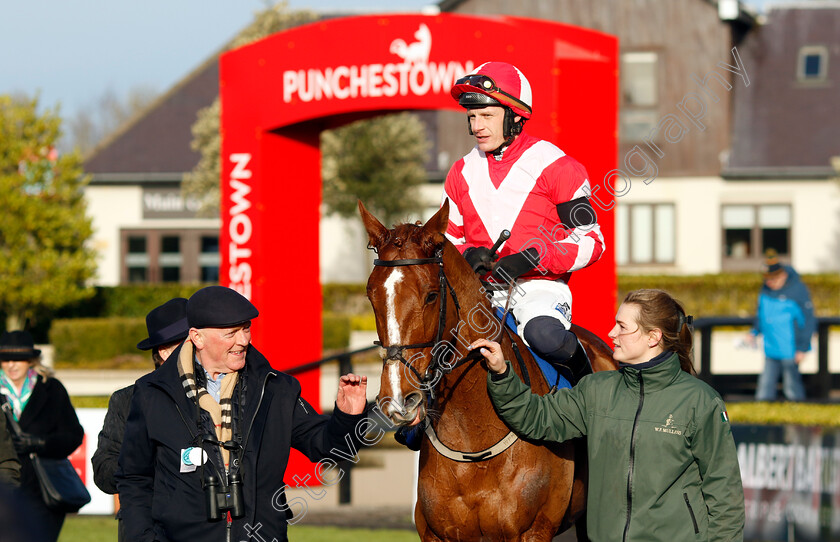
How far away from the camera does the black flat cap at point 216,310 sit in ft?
10.8

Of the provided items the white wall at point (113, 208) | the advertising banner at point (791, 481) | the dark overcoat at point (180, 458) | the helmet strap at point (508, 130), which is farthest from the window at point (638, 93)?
the dark overcoat at point (180, 458)

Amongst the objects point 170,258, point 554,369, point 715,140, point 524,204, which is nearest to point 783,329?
point 554,369

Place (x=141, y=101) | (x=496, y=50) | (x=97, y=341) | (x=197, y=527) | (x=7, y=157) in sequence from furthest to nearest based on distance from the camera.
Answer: (x=141, y=101) → (x=7, y=157) → (x=97, y=341) → (x=496, y=50) → (x=197, y=527)

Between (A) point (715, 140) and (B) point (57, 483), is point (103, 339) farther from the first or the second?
(A) point (715, 140)

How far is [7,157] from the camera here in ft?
70.5

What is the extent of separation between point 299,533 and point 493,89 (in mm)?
5051

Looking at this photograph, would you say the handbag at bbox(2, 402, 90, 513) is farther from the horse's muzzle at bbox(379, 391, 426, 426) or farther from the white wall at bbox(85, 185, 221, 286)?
the white wall at bbox(85, 185, 221, 286)

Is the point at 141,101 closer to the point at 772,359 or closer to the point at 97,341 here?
the point at 97,341

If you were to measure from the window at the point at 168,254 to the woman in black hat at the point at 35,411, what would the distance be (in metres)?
24.5

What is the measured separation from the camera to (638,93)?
27.8 meters

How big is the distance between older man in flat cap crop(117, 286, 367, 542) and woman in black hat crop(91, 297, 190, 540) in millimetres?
760

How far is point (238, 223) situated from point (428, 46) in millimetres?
2469

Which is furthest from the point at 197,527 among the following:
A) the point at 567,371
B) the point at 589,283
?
the point at 589,283

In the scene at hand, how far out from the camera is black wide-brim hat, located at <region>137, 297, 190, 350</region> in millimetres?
4141
